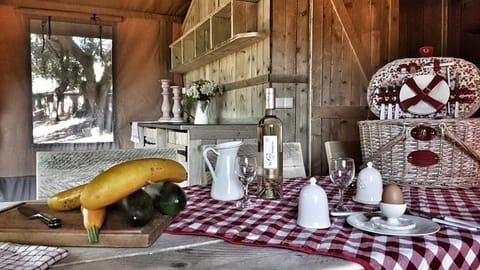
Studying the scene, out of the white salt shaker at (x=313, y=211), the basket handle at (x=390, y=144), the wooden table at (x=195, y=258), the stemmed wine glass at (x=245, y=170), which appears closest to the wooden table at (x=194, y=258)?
the wooden table at (x=195, y=258)

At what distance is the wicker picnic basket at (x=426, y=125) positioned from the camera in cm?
126

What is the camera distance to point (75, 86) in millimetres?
3957

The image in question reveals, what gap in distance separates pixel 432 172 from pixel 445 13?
7.66 feet

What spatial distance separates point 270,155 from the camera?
105cm

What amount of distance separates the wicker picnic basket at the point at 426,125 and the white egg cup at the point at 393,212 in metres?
0.58

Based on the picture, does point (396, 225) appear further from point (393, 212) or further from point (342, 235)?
point (342, 235)

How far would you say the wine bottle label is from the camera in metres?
1.05

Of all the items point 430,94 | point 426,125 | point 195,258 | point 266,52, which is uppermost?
point 266,52

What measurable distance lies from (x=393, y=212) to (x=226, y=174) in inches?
17.9

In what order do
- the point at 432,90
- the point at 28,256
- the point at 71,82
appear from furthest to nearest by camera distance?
1. the point at 71,82
2. the point at 432,90
3. the point at 28,256

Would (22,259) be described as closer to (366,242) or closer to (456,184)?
(366,242)

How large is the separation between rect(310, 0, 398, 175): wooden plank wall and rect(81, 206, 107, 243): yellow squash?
2124 mm

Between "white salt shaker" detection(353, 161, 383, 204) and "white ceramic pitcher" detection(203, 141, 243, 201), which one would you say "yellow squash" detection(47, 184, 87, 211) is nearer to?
"white ceramic pitcher" detection(203, 141, 243, 201)

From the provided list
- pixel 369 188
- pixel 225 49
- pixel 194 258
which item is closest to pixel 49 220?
pixel 194 258
